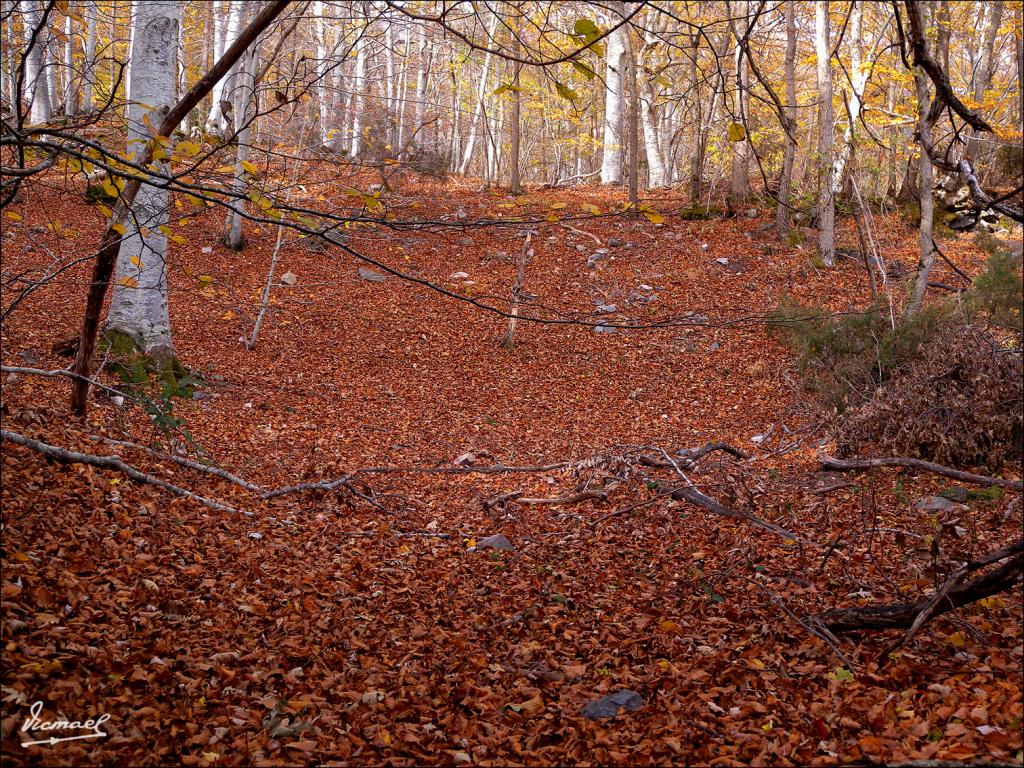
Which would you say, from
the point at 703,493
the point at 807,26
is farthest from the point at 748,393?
the point at 807,26

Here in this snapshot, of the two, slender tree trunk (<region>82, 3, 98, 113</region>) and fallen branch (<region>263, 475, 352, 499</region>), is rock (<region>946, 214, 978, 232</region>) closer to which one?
fallen branch (<region>263, 475, 352, 499</region>)

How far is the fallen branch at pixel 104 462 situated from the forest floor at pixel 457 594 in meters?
0.06

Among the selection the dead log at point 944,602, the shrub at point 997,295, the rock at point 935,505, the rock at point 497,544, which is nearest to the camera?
the dead log at point 944,602

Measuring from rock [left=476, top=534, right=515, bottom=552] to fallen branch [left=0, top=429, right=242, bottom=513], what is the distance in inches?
61.1

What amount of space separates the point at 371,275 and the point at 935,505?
10298 millimetres

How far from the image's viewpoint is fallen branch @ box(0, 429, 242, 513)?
3881 millimetres

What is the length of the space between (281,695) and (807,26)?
20.5 m

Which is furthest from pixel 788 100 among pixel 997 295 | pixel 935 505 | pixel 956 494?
pixel 935 505

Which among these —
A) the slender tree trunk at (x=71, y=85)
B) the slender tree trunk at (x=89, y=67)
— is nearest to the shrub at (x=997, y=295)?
the slender tree trunk at (x=89, y=67)

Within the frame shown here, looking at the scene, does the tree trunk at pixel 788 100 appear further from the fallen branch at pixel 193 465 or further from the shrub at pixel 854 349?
the fallen branch at pixel 193 465

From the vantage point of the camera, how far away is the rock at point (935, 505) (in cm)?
500

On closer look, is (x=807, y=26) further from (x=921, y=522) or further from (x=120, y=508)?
(x=120, y=508)

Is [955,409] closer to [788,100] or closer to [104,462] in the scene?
[104,462]

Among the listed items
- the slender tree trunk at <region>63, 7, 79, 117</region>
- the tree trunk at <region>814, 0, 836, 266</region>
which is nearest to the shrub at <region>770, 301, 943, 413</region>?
the tree trunk at <region>814, 0, 836, 266</region>
